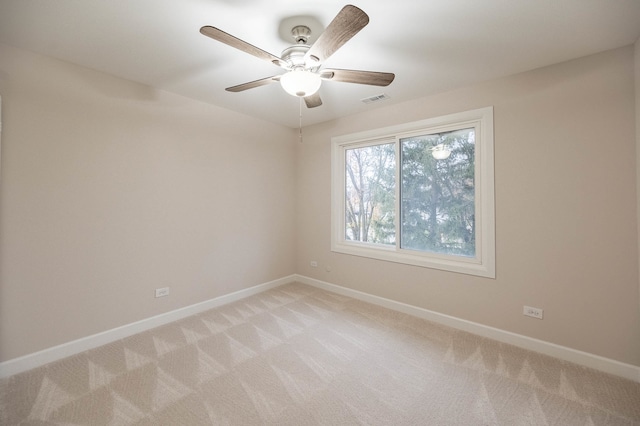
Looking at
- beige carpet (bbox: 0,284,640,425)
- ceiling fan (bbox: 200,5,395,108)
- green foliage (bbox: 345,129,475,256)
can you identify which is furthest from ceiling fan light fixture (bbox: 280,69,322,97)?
beige carpet (bbox: 0,284,640,425)

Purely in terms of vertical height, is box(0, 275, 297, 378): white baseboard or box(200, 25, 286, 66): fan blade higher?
box(200, 25, 286, 66): fan blade

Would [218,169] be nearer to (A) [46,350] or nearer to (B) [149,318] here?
(B) [149,318]

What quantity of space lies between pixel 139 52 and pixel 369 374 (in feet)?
10.8

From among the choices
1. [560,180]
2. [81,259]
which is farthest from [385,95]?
[81,259]

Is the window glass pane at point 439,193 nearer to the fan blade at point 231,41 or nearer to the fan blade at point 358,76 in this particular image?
the fan blade at point 358,76

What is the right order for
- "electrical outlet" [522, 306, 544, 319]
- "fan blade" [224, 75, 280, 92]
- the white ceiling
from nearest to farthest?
the white ceiling → "fan blade" [224, 75, 280, 92] → "electrical outlet" [522, 306, 544, 319]

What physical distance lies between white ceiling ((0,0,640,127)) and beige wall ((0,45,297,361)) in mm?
350

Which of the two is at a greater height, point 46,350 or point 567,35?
point 567,35

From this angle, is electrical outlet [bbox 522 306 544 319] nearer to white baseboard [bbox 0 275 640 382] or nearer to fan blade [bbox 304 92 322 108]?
white baseboard [bbox 0 275 640 382]

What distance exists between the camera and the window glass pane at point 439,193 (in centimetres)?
298

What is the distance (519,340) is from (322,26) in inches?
129

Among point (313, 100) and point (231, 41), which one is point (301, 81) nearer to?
point (231, 41)

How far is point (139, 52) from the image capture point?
222cm

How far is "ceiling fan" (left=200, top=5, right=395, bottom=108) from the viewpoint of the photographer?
4.50 feet
